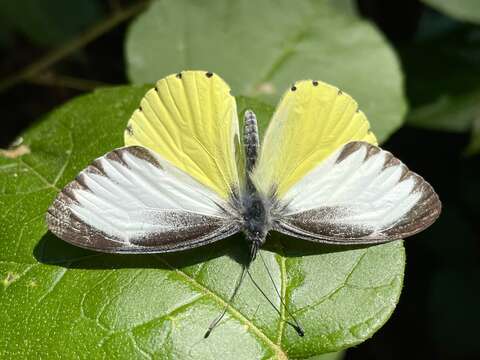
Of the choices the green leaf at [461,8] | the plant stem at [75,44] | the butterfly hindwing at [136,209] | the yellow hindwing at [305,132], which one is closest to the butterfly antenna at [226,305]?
the butterfly hindwing at [136,209]

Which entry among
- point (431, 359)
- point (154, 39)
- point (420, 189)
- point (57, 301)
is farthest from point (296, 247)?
point (431, 359)

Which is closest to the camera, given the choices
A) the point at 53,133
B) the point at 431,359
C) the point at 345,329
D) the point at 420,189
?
the point at 345,329

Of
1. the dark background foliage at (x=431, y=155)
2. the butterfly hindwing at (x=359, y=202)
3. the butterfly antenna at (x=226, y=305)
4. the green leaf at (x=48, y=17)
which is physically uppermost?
the green leaf at (x=48, y=17)

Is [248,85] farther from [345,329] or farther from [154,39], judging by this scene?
[345,329]

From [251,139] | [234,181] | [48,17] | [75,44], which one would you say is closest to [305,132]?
[251,139]

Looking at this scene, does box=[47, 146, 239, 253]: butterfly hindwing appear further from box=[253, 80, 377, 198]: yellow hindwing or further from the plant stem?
the plant stem

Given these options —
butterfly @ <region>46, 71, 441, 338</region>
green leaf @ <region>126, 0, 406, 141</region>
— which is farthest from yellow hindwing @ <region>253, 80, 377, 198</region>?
green leaf @ <region>126, 0, 406, 141</region>

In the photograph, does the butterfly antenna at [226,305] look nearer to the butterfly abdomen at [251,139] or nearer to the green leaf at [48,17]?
the butterfly abdomen at [251,139]
